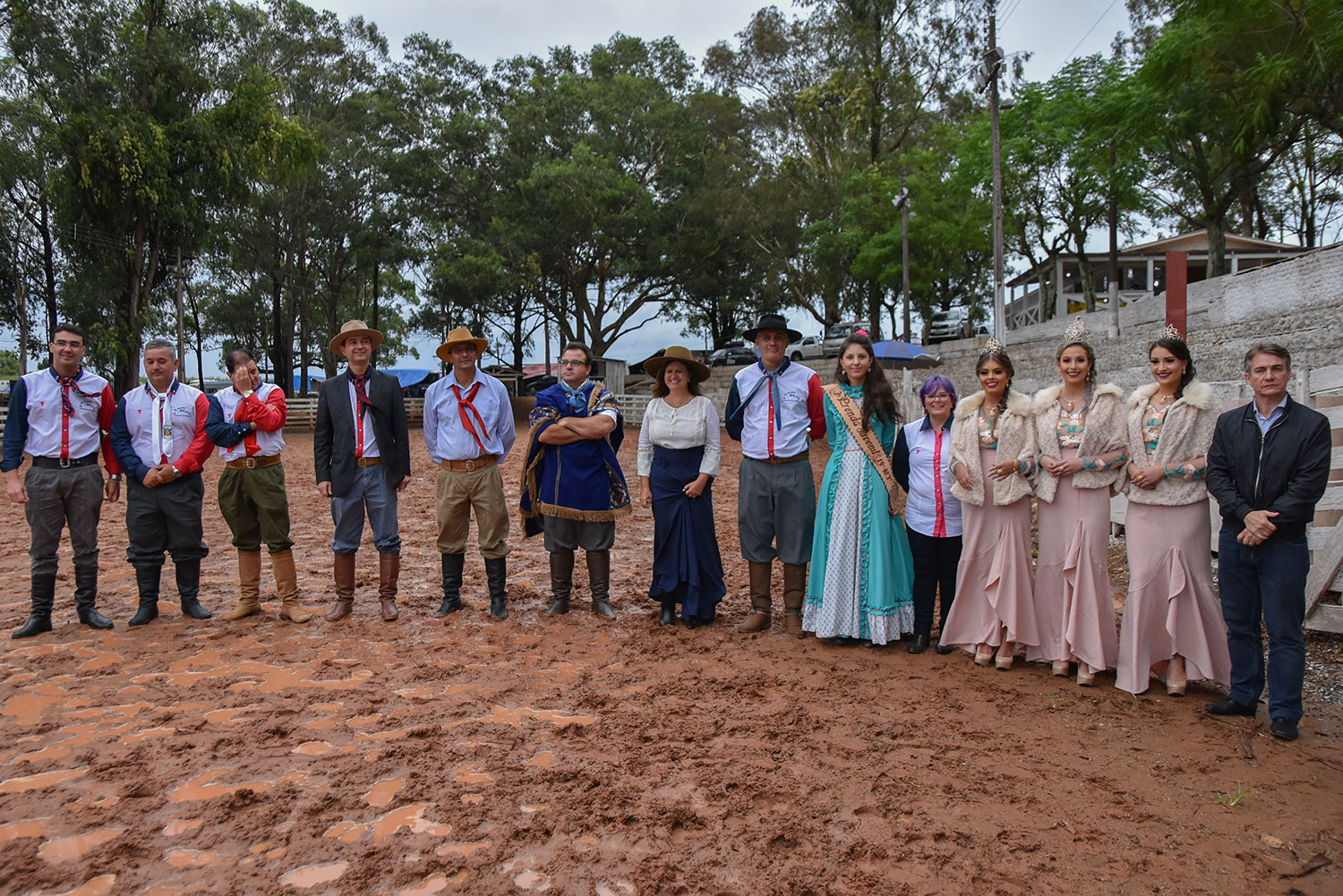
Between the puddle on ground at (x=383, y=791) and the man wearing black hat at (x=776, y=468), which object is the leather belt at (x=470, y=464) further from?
the puddle on ground at (x=383, y=791)

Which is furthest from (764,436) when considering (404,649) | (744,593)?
(404,649)

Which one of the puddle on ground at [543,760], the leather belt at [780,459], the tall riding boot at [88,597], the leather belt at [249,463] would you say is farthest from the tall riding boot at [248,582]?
the leather belt at [780,459]

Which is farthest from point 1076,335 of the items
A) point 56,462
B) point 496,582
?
point 56,462

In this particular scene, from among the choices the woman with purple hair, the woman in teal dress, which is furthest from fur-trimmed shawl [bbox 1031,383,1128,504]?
the woman in teal dress

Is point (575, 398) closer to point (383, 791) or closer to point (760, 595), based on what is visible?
point (760, 595)

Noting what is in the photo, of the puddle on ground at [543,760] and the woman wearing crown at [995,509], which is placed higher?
the woman wearing crown at [995,509]

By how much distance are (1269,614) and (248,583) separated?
564cm

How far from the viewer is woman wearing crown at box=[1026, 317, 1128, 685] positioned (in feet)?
13.7

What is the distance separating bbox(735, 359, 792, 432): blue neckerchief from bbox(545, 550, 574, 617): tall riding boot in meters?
1.49

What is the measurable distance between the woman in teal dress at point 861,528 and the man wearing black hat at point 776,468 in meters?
0.23

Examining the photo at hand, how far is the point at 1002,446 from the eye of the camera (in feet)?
14.6

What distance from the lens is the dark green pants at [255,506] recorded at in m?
5.46

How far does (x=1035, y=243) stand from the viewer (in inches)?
1166

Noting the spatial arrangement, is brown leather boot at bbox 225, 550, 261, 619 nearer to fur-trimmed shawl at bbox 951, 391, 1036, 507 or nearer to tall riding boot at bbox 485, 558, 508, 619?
tall riding boot at bbox 485, 558, 508, 619
